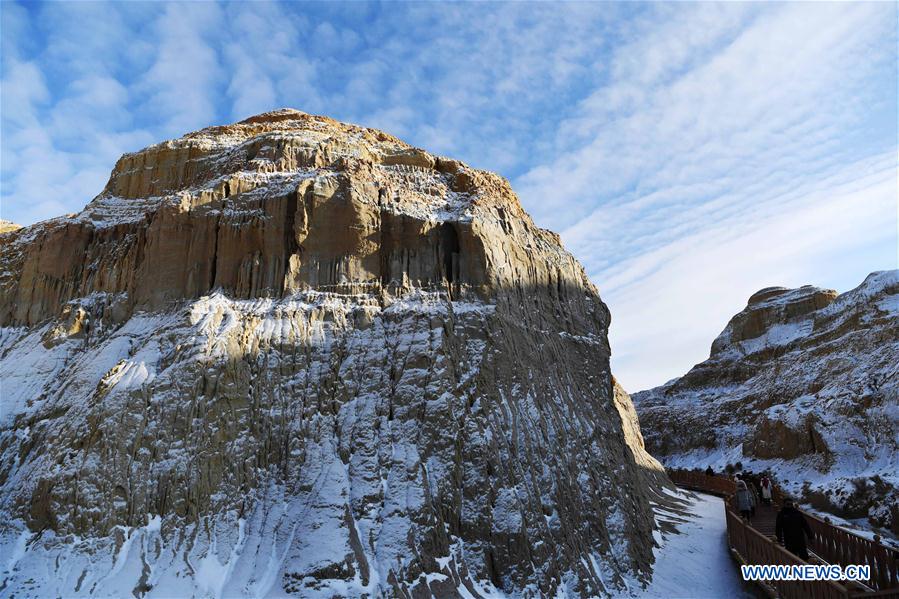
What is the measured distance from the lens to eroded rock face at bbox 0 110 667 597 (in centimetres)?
1953

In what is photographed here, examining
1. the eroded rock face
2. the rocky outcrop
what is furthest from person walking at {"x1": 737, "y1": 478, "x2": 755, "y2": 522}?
the rocky outcrop

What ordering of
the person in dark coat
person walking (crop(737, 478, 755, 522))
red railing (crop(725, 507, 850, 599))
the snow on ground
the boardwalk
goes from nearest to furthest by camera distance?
1. red railing (crop(725, 507, 850, 599))
2. the person in dark coat
3. the snow on ground
4. the boardwalk
5. person walking (crop(737, 478, 755, 522))

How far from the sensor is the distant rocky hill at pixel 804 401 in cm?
3847

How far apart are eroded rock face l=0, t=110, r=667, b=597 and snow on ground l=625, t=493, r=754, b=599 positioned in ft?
3.16

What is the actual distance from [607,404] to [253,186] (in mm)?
17467

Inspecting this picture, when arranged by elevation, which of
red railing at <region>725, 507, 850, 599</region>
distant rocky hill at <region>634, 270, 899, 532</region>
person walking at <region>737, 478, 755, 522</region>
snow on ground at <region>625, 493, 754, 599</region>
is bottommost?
snow on ground at <region>625, 493, 754, 599</region>

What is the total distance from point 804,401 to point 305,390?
134 ft

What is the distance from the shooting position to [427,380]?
2298cm

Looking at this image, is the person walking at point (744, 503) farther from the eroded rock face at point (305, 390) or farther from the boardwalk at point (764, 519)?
the eroded rock face at point (305, 390)

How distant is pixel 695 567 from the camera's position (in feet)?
80.0

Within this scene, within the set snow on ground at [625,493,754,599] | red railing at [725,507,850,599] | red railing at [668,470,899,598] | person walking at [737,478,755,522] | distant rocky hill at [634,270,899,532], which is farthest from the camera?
distant rocky hill at [634,270,899,532]

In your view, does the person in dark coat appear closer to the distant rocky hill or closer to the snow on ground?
the snow on ground

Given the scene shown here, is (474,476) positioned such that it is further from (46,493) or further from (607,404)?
(46,493)

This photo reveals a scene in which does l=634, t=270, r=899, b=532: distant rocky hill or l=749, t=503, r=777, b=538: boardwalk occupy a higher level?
l=634, t=270, r=899, b=532: distant rocky hill
